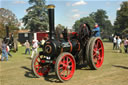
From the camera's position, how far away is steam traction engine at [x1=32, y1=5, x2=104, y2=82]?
5.07m

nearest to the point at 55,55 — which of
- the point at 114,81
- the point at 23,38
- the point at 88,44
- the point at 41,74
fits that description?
the point at 41,74

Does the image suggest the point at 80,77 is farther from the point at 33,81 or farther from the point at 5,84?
the point at 5,84

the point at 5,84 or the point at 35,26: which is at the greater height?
the point at 35,26

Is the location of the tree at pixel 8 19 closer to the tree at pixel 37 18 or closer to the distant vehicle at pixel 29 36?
the distant vehicle at pixel 29 36

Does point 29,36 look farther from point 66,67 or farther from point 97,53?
point 66,67

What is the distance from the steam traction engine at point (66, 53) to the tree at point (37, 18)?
32174mm

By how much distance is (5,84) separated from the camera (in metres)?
4.89

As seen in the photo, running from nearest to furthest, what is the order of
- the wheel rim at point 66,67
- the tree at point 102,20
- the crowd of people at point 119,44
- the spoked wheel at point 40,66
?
1. the wheel rim at point 66,67
2. the spoked wheel at point 40,66
3. the crowd of people at point 119,44
4. the tree at point 102,20

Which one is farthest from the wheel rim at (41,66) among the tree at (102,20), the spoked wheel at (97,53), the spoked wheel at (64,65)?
the tree at (102,20)

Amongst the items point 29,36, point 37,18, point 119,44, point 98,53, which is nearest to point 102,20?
point 37,18

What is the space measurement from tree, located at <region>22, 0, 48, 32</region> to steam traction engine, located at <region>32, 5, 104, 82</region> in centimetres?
3217

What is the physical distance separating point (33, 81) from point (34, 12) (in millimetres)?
35971

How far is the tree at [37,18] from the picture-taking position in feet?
125

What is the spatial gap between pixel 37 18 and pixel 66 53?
114ft
